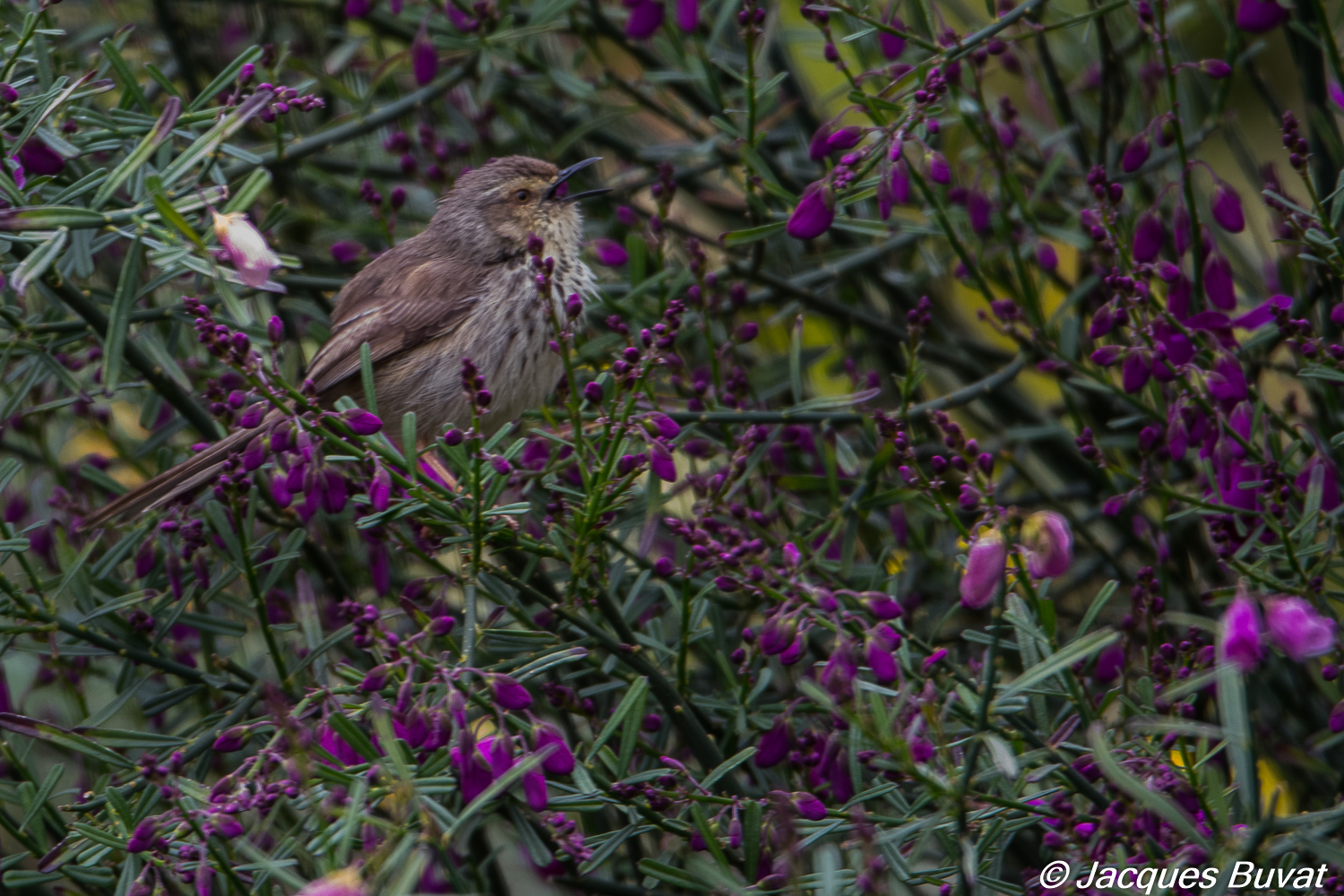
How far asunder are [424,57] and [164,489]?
1332 mm

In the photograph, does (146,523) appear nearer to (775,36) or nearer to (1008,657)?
(1008,657)

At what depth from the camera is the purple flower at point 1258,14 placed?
273cm

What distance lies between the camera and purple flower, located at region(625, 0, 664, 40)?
3.17 metres

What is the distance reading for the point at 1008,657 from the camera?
2.76 metres

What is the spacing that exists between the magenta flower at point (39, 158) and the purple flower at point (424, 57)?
3.69 ft

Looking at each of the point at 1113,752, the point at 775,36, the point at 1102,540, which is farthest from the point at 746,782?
the point at 775,36

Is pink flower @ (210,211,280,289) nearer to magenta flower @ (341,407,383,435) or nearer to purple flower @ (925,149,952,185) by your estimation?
magenta flower @ (341,407,383,435)

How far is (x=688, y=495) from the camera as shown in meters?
4.20

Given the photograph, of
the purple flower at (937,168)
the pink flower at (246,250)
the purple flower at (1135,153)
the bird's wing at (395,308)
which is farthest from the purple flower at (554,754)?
the purple flower at (1135,153)

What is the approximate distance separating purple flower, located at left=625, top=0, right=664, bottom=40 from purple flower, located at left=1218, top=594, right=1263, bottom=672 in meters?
2.28

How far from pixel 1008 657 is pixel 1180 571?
0.68m

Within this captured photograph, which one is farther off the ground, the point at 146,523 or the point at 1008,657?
the point at 146,523

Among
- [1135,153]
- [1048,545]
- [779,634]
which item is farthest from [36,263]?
[1135,153]

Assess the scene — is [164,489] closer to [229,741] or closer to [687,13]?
[229,741]
